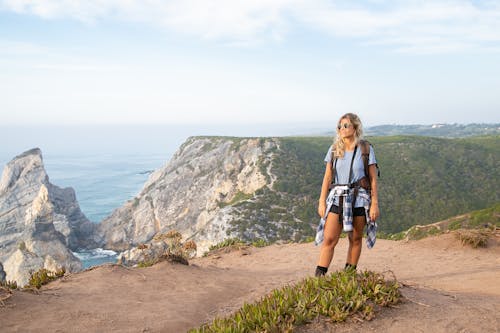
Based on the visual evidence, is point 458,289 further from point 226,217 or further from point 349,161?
point 226,217

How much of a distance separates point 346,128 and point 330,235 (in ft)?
5.60

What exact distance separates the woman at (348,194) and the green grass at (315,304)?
926 millimetres

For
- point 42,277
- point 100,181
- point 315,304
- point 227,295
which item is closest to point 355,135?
point 315,304

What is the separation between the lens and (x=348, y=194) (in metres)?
5.70

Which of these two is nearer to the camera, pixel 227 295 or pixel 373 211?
pixel 373 211

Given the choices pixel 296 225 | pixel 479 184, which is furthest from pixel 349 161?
pixel 479 184

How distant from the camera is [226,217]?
42688 millimetres

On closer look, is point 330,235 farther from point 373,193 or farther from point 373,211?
point 373,193

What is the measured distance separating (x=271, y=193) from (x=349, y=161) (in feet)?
139

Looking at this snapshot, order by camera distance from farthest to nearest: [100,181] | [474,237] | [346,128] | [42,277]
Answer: [100,181] → [474,237] → [42,277] → [346,128]

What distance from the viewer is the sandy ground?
437cm

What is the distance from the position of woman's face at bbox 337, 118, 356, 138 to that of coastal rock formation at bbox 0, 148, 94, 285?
4052 cm

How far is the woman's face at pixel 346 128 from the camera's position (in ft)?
19.4

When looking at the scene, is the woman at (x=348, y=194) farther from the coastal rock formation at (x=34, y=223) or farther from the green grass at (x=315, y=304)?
the coastal rock formation at (x=34, y=223)
